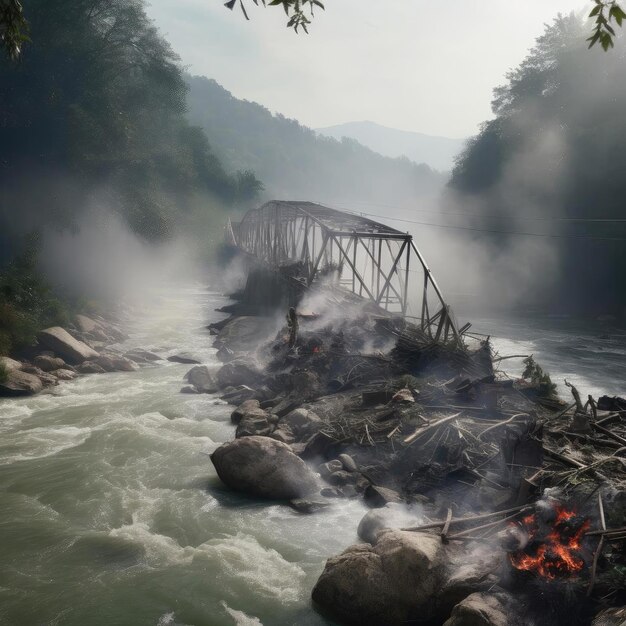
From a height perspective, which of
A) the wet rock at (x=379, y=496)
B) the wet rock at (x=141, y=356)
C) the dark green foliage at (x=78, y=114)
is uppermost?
the dark green foliage at (x=78, y=114)

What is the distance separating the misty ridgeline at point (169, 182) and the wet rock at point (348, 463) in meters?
14.0

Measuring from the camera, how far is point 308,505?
1021 centimetres

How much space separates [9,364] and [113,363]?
12.5 feet

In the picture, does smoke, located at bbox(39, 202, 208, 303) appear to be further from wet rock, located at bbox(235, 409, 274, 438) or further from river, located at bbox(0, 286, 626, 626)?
wet rock, located at bbox(235, 409, 274, 438)

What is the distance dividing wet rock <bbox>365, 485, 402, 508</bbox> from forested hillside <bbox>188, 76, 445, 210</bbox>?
130m

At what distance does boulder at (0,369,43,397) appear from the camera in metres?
16.7

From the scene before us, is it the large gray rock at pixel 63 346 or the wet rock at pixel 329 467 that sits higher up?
the wet rock at pixel 329 467

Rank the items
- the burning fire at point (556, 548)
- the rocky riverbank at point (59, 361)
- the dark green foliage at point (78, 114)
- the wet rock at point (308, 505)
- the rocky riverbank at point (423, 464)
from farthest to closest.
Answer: the dark green foliage at point (78, 114), the rocky riverbank at point (59, 361), the wet rock at point (308, 505), the rocky riverbank at point (423, 464), the burning fire at point (556, 548)

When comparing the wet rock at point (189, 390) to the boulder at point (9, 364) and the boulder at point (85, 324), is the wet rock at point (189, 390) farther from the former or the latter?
the boulder at point (85, 324)

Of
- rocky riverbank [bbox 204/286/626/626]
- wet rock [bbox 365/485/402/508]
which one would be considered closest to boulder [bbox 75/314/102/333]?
rocky riverbank [bbox 204/286/626/626]

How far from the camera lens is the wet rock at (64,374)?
19.2 meters

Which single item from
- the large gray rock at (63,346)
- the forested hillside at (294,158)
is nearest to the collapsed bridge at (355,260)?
the large gray rock at (63,346)

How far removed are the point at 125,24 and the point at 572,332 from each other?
128 ft

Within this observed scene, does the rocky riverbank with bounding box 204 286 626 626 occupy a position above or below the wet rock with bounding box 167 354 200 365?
above
